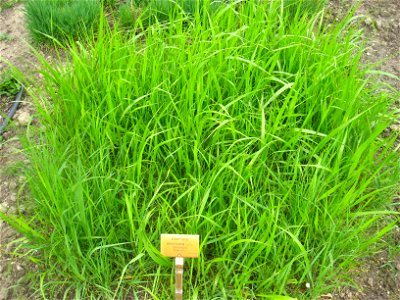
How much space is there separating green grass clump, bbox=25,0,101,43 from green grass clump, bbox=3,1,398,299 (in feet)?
1.84

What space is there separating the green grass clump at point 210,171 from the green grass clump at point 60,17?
22.1 inches

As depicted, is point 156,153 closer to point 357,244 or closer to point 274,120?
point 274,120

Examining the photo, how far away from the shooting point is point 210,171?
1970 mm

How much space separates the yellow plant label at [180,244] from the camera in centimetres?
163

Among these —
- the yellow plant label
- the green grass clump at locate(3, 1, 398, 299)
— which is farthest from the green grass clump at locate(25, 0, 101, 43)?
the yellow plant label

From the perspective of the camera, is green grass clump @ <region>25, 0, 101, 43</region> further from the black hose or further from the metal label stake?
the metal label stake

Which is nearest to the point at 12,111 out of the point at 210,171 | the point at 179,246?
the point at 210,171

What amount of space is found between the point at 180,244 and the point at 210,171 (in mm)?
414

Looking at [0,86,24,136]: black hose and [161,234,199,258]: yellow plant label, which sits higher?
[161,234,199,258]: yellow plant label

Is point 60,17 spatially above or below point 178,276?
above

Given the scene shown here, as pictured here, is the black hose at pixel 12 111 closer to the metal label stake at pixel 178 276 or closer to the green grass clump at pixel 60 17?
the green grass clump at pixel 60 17

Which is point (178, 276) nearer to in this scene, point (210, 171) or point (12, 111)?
point (210, 171)

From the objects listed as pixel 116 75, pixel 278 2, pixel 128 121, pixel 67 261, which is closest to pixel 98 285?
pixel 67 261

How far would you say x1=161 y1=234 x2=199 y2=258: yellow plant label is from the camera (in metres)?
1.63
